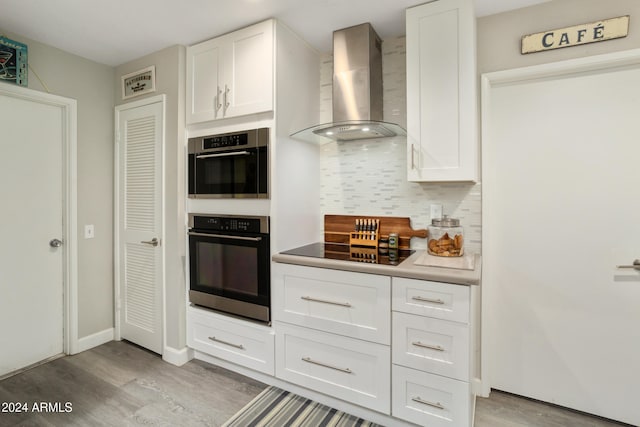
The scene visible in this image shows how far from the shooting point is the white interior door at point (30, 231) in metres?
2.27

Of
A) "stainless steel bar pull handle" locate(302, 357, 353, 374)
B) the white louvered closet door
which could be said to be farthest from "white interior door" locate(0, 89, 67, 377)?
"stainless steel bar pull handle" locate(302, 357, 353, 374)

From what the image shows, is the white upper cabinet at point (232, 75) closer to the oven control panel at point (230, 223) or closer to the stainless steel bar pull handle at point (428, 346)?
the oven control panel at point (230, 223)

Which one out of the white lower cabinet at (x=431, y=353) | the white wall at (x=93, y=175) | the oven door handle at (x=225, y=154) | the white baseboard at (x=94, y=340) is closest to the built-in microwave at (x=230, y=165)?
the oven door handle at (x=225, y=154)

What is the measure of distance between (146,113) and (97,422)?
217 cm

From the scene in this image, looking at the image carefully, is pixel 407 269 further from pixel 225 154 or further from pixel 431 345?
pixel 225 154

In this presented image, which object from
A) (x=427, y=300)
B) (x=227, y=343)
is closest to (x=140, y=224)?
(x=227, y=343)

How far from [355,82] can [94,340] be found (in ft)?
9.79

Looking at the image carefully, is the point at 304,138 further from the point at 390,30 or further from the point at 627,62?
the point at 627,62

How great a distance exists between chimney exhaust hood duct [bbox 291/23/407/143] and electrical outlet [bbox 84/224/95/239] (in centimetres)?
197

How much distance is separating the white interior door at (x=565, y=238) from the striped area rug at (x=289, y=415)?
1.03m

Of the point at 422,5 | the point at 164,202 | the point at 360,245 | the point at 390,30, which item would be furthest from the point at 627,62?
the point at 164,202

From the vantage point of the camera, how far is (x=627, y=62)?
172 cm

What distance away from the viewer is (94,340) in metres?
2.73

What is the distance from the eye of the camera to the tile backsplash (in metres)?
2.07
